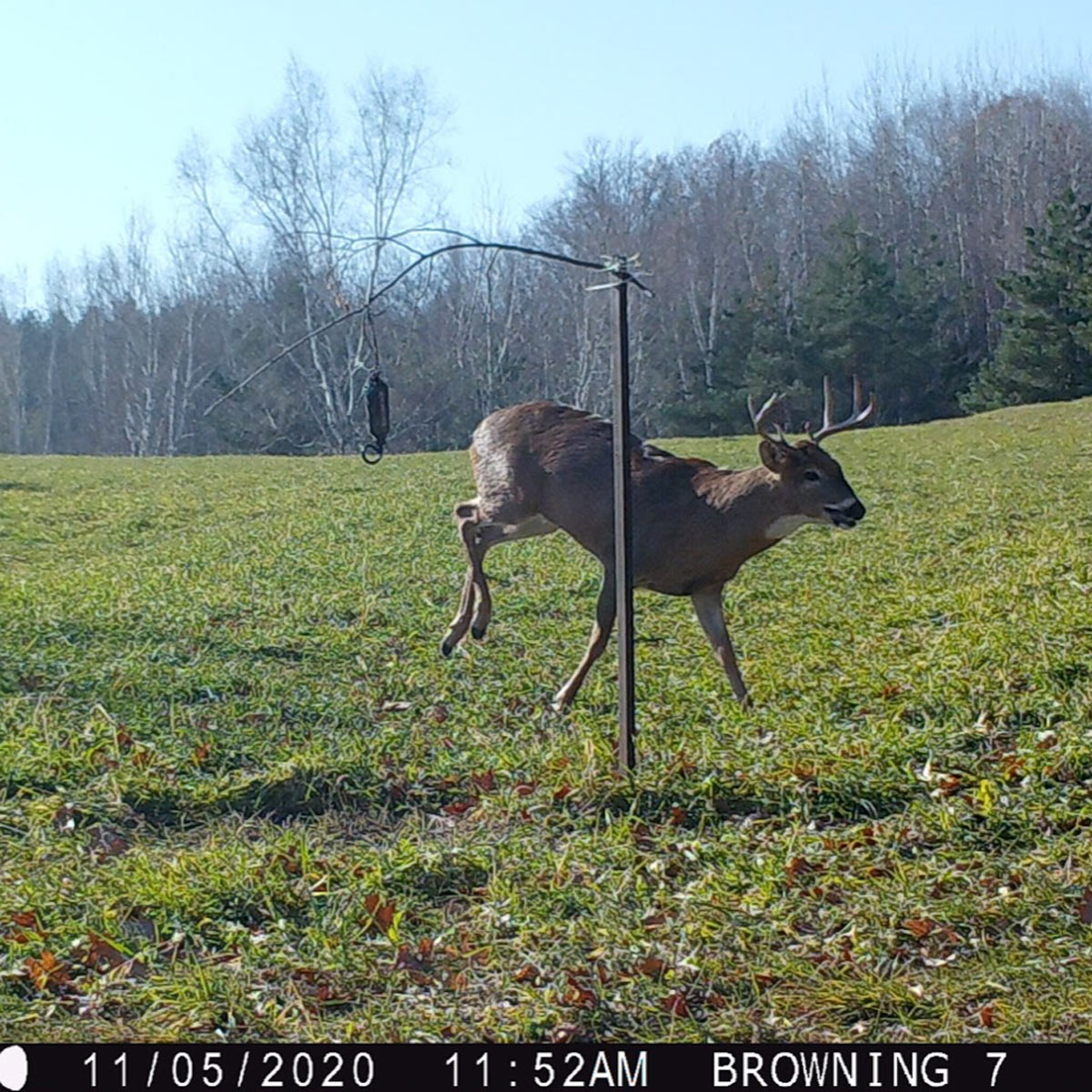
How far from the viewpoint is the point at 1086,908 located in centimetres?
498

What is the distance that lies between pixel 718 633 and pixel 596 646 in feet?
1.91

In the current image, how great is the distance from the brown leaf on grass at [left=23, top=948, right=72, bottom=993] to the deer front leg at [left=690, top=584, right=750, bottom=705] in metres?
3.61

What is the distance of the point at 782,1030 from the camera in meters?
4.31

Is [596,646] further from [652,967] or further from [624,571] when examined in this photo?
[652,967]

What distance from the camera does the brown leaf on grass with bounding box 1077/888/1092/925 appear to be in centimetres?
493

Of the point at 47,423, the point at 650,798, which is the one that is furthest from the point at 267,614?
the point at 47,423

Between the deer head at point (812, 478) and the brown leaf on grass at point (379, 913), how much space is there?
332 centimetres

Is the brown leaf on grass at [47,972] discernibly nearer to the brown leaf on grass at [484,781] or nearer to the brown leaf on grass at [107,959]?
the brown leaf on grass at [107,959]

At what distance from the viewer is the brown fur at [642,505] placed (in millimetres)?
7727

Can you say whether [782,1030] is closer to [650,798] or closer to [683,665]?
[650,798]

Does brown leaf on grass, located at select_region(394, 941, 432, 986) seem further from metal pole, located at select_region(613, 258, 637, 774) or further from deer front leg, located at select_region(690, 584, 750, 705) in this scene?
deer front leg, located at select_region(690, 584, 750, 705)

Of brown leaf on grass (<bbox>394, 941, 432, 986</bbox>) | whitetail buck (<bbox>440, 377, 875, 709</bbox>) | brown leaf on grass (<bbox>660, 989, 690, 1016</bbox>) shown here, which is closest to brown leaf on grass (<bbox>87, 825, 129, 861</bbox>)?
brown leaf on grass (<bbox>394, 941, 432, 986</bbox>)

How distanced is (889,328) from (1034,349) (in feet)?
12.7
